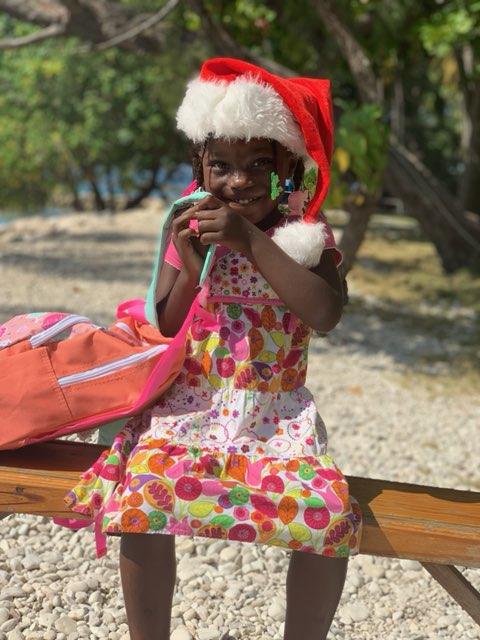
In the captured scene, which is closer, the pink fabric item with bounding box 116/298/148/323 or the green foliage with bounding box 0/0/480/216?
the pink fabric item with bounding box 116/298/148/323

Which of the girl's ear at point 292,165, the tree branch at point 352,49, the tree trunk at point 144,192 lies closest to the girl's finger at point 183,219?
the girl's ear at point 292,165

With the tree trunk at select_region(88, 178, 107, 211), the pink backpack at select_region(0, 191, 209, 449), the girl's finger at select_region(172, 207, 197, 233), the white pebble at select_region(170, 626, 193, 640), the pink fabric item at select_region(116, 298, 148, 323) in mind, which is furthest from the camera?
the tree trunk at select_region(88, 178, 107, 211)

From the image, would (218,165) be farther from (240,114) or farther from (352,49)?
(352,49)

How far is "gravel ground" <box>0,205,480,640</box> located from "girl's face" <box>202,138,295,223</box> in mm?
1444

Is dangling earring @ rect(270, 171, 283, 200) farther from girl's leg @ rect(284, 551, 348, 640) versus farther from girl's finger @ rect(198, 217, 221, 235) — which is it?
girl's leg @ rect(284, 551, 348, 640)

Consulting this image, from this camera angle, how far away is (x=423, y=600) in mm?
3182

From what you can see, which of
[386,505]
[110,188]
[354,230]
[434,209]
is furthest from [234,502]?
[110,188]

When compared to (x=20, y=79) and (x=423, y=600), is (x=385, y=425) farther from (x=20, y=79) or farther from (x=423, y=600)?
(x=20, y=79)

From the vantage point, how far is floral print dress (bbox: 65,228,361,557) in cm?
197

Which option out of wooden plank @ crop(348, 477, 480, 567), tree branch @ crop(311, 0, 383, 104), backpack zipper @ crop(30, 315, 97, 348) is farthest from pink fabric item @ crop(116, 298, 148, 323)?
tree branch @ crop(311, 0, 383, 104)

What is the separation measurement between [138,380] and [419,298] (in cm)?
725

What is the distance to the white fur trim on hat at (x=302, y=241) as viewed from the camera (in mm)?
2086

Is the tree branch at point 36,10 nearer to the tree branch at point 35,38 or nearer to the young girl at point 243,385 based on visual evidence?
the tree branch at point 35,38

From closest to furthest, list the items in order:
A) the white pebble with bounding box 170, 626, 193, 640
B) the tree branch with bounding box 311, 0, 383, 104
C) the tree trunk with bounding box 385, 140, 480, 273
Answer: the white pebble with bounding box 170, 626, 193, 640 < the tree branch with bounding box 311, 0, 383, 104 < the tree trunk with bounding box 385, 140, 480, 273
